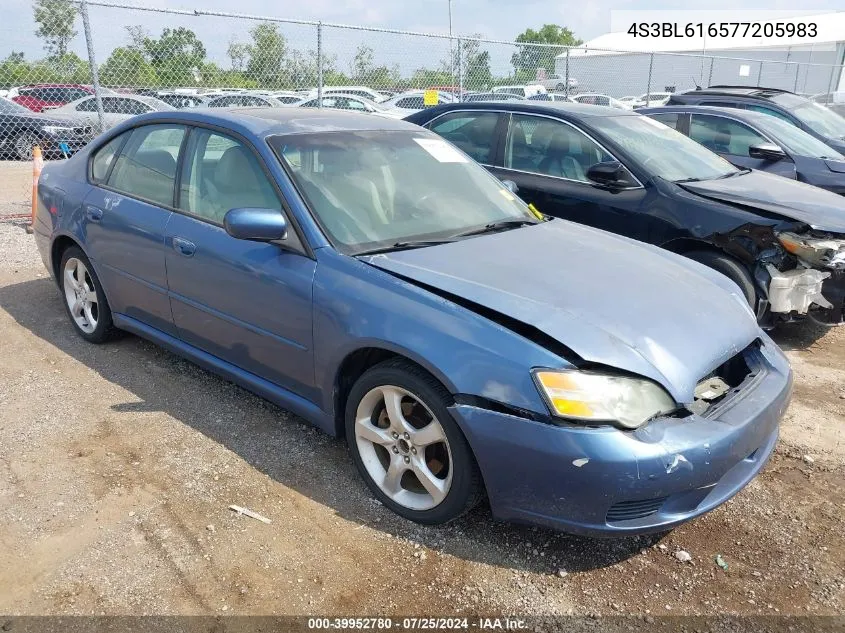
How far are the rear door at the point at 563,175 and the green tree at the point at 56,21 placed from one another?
16.4 feet

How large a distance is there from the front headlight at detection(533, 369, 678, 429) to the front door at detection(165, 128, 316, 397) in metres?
1.16

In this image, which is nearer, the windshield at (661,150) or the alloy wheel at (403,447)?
the alloy wheel at (403,447)

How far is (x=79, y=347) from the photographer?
181 inches

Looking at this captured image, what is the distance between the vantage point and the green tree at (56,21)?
24.1 ft

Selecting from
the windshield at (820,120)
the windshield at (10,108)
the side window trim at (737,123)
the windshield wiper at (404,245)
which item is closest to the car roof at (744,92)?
the windshield at (820,120)

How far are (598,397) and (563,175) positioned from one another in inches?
138

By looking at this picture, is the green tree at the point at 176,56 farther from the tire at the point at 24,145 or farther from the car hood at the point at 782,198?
the car hood at the point at 782,198

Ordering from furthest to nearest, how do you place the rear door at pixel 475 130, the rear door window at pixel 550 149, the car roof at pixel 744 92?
the car roof at pixel 744 92, the rear door at pixel 475 130, the rear door window at pixel 550 149

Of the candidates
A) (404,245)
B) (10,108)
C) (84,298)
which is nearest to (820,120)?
(404,245)

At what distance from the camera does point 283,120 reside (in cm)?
366

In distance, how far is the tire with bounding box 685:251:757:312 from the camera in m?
4.69

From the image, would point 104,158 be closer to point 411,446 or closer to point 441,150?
point 441,150

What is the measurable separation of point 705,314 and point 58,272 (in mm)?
4206

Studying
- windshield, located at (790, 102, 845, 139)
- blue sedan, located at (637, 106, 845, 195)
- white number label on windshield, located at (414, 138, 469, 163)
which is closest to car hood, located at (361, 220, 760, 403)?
white number label on windshield, located at (414, 138, 469, 163)
